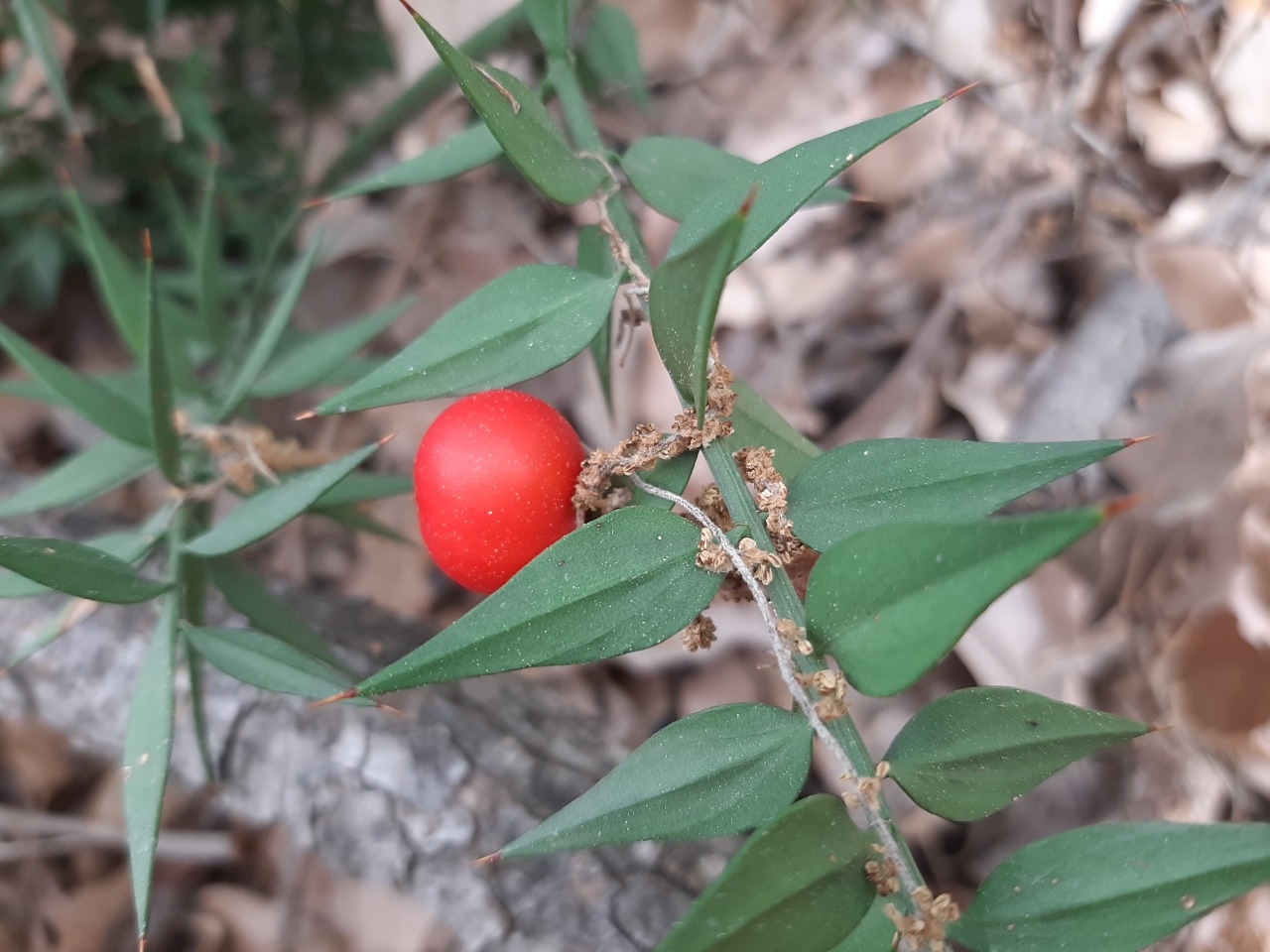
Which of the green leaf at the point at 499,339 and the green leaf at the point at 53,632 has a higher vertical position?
the green leaf at the point at 499,339

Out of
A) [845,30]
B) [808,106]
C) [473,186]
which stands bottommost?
[473,186]

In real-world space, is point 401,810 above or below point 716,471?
below

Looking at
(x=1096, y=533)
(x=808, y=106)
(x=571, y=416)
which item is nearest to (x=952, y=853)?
(x=1096, y=533)

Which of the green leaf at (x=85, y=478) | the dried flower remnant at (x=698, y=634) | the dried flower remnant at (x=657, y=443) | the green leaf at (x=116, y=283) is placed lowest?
the green leaf at (x=85, y=478)

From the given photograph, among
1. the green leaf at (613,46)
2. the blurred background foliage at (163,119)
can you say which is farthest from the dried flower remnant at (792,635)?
the blurred background foliage at (163,119)

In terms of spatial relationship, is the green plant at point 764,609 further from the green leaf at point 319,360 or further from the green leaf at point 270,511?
the green leaf at point 319,360

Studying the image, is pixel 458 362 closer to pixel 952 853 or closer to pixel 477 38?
pixel 477 38
